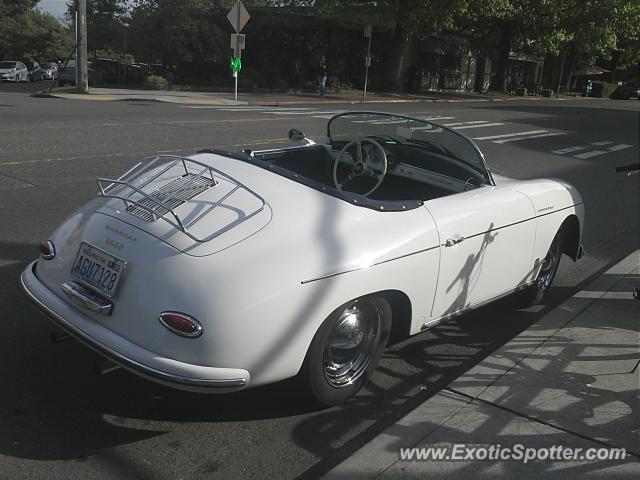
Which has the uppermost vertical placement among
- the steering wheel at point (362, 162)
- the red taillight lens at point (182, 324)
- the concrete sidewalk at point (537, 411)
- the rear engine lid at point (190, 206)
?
the steering wheel at point (362, 162)

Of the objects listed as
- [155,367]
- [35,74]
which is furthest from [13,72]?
[155,367]

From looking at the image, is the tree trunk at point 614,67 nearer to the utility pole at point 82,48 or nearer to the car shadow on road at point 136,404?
the utility pole at point 82,48

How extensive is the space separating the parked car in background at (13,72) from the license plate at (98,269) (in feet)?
131

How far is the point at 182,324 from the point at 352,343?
1000mm

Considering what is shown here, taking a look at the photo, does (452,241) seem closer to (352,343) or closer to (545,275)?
(352,343)

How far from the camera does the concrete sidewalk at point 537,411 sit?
109 inches

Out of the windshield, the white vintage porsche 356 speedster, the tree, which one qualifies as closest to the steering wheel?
the white vintage porsche 356 speedster

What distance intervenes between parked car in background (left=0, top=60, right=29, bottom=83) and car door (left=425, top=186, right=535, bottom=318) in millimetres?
40142

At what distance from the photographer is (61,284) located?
311 cm

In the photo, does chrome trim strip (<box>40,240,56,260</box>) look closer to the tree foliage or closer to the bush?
the bush

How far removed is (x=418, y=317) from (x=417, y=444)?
770mm

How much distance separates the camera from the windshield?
4.25 m

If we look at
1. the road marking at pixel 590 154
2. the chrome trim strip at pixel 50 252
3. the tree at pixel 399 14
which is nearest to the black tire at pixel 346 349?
the chrome trim strip at pixel 50 252

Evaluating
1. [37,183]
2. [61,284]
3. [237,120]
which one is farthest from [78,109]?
[61,284]
